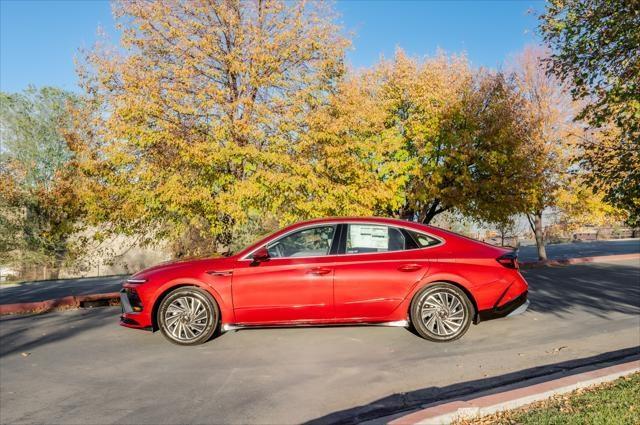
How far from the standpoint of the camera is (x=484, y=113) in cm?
1920

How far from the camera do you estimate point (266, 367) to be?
5188mm

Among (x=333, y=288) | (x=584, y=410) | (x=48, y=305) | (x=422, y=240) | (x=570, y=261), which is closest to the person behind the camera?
(x=584, y=410)

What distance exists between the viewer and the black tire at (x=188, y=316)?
5.82 m

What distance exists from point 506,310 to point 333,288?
2.22 m

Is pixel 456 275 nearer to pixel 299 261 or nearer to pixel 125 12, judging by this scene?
pixel 299 261

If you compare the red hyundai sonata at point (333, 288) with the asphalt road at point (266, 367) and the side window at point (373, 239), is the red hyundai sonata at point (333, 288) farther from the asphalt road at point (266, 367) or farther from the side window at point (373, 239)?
Result: the asphalt road at point (266, 367)

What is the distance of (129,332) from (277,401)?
144 inches

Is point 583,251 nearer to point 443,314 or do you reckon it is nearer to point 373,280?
point 443,314

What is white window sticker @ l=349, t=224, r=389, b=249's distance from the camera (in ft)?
19.6

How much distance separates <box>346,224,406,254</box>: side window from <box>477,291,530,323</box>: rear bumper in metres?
1.30

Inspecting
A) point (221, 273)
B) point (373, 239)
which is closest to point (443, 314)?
point (373, 239)

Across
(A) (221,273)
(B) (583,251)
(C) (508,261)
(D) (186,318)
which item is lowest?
(B) (583,251)

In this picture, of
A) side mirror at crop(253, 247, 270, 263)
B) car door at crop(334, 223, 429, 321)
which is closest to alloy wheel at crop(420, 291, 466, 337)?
car door at crop(334, 223, 429, 321)

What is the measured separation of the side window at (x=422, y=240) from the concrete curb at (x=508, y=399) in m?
2.16
